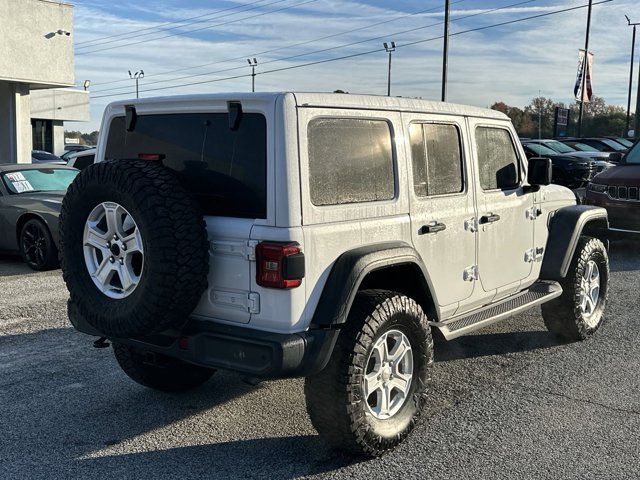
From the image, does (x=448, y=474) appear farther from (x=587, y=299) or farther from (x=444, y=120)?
(x=587, y=299)

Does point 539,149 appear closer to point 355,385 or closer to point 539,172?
point 539,172

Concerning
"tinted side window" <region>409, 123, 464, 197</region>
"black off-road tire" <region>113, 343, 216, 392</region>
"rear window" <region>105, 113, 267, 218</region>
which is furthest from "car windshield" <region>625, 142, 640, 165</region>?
Result: "rear window" <region>105, 113, 267, 218</region>

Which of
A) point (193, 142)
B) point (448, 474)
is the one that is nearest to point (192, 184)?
point (193, 142)

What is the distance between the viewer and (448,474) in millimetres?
3479

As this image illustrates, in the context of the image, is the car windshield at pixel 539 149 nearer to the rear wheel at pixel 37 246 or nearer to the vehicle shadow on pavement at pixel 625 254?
the vehicle shadow on pavement at pixel 625 254

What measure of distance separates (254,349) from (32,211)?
6818 millimetres

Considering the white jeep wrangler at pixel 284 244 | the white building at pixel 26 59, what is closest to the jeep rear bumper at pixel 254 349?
the white jeep wrangler at pixel 284 244

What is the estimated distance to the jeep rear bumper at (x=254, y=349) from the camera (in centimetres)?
327

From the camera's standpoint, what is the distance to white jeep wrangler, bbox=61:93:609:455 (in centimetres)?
334

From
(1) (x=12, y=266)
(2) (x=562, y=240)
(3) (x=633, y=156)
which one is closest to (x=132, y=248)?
(2) (x=562, y=240)

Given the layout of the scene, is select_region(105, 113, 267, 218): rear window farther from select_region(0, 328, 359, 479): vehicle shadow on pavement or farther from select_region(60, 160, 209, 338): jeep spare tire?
select_region(0, 328, 359, 479): vehicle shadow on pavement

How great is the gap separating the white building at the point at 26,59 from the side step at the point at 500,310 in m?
17.9

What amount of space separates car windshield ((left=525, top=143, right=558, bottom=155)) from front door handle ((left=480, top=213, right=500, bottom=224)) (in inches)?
658

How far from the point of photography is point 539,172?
523 centimetres
